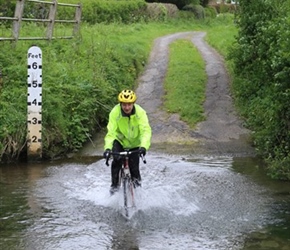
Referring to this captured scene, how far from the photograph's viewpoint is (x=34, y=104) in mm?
12055

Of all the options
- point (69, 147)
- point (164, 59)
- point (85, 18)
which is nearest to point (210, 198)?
point (69, 147)

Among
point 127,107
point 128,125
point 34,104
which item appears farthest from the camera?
point 34,104

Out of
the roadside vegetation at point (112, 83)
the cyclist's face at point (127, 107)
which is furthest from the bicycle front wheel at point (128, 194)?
the roadside vegetation at point (112, 83)

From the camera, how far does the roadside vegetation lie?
11.2 m

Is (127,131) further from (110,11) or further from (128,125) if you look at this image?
(110,11)

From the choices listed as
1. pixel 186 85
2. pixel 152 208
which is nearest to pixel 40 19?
pixel 186 85

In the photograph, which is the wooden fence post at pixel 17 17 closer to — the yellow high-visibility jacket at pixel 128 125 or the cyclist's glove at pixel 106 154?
the yellow high-visibility jacket at pixel 128 125

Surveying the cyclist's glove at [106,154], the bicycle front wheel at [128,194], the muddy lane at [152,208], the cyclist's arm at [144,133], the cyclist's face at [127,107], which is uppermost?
the cyclist's face at [127,107]

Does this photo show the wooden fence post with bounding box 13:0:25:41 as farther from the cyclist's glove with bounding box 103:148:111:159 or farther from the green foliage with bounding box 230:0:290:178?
the cyclist's glove with bounding box 103:148:111:159

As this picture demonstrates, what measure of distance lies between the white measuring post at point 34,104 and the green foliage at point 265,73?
14.1 ft

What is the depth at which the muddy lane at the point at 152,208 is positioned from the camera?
759cm

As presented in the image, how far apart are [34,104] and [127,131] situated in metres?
3.84

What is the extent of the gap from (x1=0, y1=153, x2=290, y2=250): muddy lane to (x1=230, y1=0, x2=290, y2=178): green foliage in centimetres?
67

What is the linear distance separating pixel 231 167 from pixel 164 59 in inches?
444
